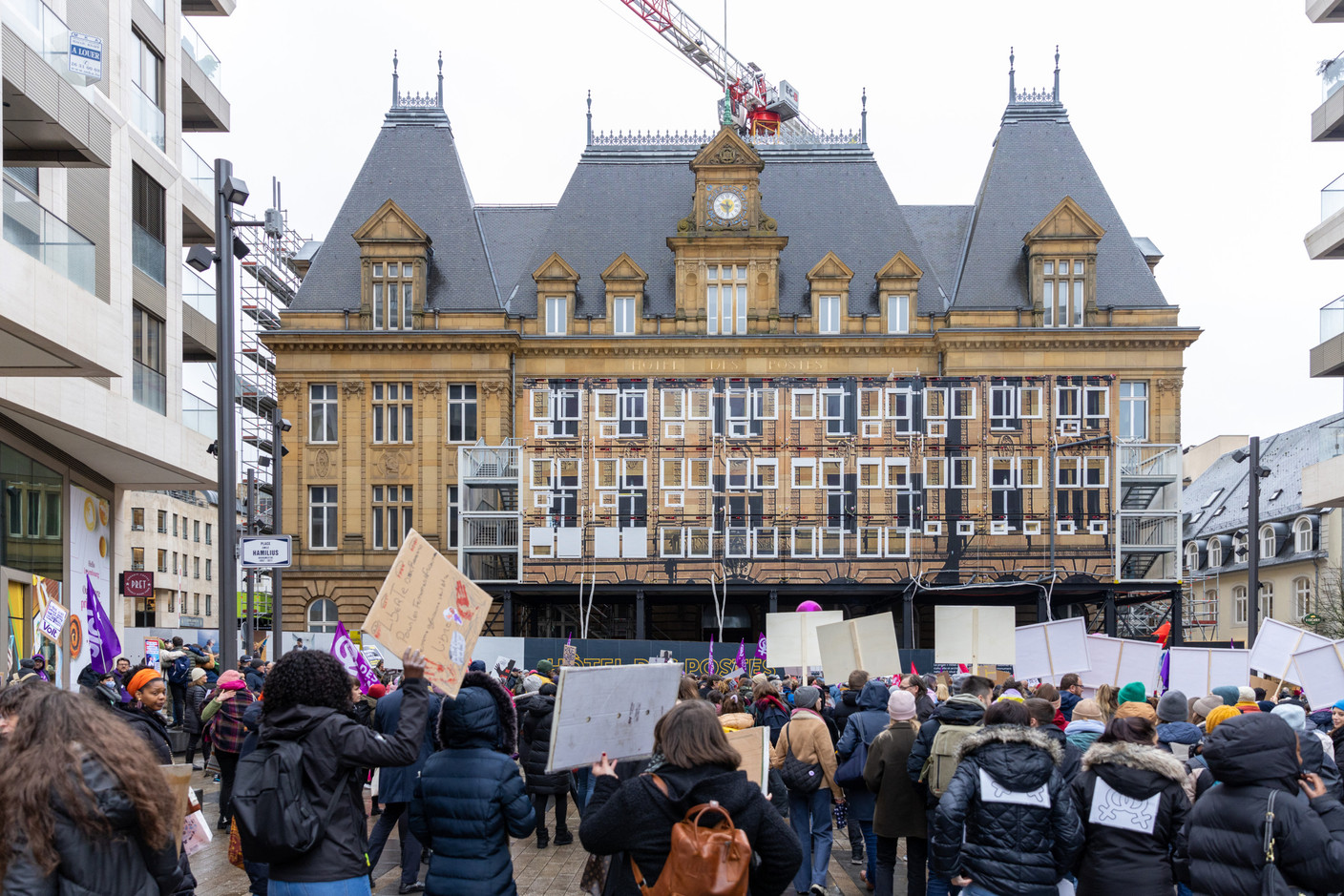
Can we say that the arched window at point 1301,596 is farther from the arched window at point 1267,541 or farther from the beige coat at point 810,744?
the beige coat at point 810,744

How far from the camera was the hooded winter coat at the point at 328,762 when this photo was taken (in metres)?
5.61

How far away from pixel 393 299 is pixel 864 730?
125ft

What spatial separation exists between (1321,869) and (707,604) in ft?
131

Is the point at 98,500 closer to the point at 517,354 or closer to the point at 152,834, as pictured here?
the point at 517,354

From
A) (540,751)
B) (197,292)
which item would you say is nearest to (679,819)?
(540,751)

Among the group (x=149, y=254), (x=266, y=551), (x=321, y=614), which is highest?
(x=149, y=254)

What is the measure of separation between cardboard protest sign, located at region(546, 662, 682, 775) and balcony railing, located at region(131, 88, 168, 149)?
24242 millimetres

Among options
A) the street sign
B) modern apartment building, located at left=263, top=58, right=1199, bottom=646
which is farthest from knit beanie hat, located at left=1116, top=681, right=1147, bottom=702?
modern apartment building, located at left=263, top=58, right=1199, bottom=646

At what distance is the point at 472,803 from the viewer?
663 cm

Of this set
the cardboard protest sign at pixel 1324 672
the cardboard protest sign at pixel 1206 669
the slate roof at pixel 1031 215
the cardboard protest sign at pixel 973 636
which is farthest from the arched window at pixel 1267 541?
the cardboard protest sign at pixel 1324 672

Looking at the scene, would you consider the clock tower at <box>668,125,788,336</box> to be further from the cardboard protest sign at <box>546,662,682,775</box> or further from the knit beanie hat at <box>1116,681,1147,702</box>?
the cardboard protest sign at <box>546,662,682,775</box>

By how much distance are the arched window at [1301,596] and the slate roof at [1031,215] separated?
15.9m

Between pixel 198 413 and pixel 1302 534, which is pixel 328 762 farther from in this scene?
pixel 1302 534

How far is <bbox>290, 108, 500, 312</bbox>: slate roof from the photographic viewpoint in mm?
47094
